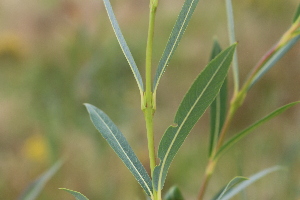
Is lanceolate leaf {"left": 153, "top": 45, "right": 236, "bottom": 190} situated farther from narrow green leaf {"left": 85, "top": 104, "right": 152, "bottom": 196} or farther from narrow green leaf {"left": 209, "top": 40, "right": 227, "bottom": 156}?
narrow green leaf {"left": 209, "top": 40, "right": 227, "bottom": 156}

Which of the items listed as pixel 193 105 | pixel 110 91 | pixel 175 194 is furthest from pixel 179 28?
pixel 110 91

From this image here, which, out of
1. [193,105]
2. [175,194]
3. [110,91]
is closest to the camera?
[193,105]

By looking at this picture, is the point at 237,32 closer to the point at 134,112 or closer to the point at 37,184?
the point at 134,112

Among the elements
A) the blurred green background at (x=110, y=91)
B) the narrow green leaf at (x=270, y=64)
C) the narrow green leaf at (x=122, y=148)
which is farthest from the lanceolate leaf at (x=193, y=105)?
the blurred green background at (x=110, y=91)

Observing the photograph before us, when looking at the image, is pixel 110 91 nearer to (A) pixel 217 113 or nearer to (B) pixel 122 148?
(A) pixel 217 113

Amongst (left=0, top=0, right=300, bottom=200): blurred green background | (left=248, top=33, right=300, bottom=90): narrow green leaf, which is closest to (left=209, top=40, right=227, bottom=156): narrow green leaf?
(left=248, top=33, right=300, bottom=90): narrow green leaf

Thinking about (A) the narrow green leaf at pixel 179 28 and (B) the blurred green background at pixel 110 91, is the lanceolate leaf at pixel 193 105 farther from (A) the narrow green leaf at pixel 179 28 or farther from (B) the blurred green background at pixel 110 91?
(B) the blurred green background at pixel 110 91
